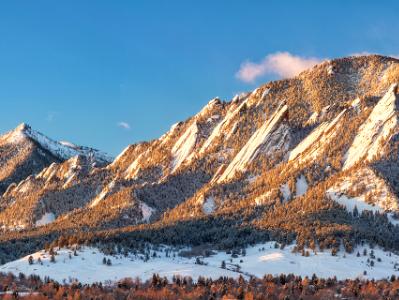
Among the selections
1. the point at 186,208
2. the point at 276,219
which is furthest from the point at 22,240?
the point at 276,219

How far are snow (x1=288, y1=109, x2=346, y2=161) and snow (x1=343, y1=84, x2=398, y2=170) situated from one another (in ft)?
26.5

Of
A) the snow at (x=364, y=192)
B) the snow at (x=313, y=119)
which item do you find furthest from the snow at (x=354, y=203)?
the snow at (x=313, y=119)

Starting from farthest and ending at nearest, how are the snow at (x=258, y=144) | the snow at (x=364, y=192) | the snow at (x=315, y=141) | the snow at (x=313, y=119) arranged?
1. the snow at (x=313, y=119)
2. the snow at (x=258, y=144)
3. the snow at (x=315, y=141)
4. the snow at (x=364, y=192)

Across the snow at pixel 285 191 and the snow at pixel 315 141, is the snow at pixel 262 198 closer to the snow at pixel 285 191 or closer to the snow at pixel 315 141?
the snow at pixel 285 191

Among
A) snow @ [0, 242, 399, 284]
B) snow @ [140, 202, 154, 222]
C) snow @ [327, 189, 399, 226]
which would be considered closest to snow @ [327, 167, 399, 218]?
snow @ [327, 189, 399, 226]

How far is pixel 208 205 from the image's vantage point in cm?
15912

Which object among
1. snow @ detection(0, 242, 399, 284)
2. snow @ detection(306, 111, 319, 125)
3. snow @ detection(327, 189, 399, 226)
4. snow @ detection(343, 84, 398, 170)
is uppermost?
snow @ detection(306, 111, 319, 125)

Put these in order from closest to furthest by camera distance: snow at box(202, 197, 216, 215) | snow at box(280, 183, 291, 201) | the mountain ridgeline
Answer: the mountain ridgeline
snow at box(280, 183, 291, 201)
snow at box(202, 197, 216, 215)

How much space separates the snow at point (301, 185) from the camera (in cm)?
14012

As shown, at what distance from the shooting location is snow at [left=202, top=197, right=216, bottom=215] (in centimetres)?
15700

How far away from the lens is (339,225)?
112812mm

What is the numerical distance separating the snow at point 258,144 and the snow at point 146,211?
1911 cm

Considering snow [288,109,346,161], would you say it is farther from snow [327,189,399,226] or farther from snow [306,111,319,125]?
snow [327,189,399,226]

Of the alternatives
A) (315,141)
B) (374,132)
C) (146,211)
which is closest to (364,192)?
(374,132)
